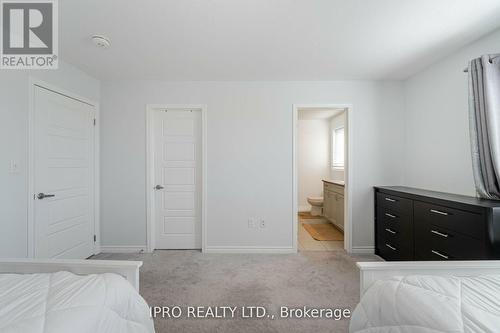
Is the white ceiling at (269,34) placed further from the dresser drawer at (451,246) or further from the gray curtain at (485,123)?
the dresser drawer at (451,246)

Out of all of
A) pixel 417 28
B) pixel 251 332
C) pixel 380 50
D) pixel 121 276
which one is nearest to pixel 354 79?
pixel 380 50

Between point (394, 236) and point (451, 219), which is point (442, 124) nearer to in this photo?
point (451, 219)

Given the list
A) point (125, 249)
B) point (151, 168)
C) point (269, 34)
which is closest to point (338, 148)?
point (269, 34)

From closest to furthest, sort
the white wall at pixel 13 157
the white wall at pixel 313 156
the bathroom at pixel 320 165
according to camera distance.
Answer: the white wall at pixel 13 157 → the bathroom at pixel 320 165 → the white wall at pixel 313 156

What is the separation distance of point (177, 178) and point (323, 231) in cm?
269

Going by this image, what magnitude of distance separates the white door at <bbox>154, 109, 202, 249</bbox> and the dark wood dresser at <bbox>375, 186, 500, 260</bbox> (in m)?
2.46

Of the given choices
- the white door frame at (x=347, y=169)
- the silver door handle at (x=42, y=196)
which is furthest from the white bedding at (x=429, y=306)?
the silver door handle at (x=42, y=196)

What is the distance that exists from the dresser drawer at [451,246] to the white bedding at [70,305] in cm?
229

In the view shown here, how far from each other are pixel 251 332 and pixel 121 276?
102 cm

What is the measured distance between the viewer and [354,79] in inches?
114

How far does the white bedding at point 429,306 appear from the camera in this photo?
0.71 m

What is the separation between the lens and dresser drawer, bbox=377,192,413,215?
7.50 feet

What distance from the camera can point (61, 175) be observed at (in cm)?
238

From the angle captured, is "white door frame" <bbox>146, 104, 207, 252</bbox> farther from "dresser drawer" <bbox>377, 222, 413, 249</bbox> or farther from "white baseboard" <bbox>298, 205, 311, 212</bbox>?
"white baseboard" <bbox>298, 205, 311, 212</bbox>
